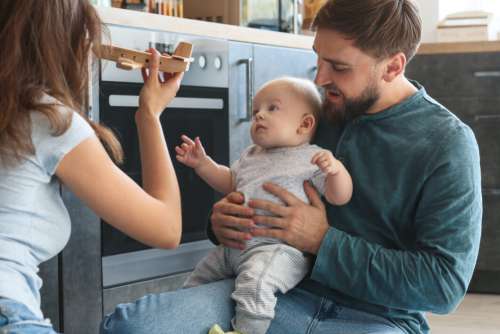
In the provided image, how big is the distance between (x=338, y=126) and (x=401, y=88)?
0.15 meters

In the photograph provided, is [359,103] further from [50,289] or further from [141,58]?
[50,289]

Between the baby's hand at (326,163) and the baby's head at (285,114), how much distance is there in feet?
Answer: 0.65

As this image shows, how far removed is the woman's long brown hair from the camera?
1.27 meters

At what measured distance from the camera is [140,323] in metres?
1.55

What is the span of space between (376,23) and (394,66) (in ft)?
0.33

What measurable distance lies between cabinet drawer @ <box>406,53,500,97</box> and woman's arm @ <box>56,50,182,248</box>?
82.9 inches

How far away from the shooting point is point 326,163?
1596 millimetres

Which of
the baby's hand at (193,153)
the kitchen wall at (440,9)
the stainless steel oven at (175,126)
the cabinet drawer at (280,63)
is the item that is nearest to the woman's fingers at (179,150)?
the baby's hand at (193,153)

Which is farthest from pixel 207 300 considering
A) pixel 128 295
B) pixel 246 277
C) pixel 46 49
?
pixel 128 295

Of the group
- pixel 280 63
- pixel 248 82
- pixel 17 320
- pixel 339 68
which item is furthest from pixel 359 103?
pixel 280 63

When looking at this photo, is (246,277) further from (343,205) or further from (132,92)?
(132,92)

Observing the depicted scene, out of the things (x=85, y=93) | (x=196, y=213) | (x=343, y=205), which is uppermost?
(x=85, y=93)

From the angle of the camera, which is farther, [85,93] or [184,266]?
[184,266]

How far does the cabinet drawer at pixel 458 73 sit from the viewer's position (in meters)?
3.40
